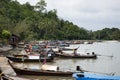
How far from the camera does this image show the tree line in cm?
11661

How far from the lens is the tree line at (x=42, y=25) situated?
117 meters

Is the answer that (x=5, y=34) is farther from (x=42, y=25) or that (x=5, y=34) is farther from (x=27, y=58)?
(x=42, y=25)

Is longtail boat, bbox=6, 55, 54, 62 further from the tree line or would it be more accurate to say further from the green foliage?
the tree line

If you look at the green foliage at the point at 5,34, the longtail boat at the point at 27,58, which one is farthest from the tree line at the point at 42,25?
the longtail boat at the point at 27,58

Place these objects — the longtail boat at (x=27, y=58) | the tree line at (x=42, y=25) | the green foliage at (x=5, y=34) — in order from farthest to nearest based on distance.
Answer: the tree line at (x=42, y=25)
the green foliage at (x=5, y=34)
the longtail boat at (x=27, y=58)

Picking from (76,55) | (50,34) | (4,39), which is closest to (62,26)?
(50,34)

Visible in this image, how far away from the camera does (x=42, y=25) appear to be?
425 ft

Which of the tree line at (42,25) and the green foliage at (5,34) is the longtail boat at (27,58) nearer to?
the green foliage at (5,34)

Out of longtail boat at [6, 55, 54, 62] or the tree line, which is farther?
the tree line

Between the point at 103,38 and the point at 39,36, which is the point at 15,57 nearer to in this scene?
the point at 39,36

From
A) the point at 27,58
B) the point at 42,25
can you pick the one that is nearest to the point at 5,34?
the point at 27,58

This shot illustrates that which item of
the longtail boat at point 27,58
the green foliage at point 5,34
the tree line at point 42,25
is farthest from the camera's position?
the tree line at point 42,25

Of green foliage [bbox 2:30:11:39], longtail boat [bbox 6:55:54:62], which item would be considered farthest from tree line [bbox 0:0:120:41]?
longtail boat [bbox 6:55:54:62]

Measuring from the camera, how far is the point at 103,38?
19375cm
